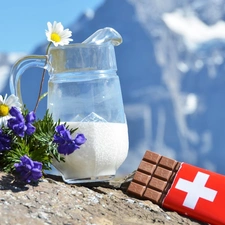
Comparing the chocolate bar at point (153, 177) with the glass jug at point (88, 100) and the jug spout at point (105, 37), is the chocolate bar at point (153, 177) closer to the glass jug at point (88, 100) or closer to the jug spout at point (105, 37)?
the glass jug at point (88, 100)

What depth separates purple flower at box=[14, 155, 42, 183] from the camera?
1.25m

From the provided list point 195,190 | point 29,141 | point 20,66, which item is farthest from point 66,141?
point 195,190

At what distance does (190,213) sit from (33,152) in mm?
447

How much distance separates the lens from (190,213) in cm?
143

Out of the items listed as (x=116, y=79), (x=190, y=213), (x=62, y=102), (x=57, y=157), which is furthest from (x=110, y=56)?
(x=190, y=213)

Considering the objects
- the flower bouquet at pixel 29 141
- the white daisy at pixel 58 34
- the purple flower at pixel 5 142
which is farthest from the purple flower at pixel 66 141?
the white daisy at pixel 58 34

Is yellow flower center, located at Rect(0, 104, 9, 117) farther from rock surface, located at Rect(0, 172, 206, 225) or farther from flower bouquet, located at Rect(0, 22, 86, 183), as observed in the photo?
Answer: rock surface, located at Rect(0, 172, 206, 225)

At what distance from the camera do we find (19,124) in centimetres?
130

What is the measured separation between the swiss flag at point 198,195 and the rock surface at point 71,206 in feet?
0.12

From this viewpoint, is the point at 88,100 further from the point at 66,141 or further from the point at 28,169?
the point at 28,169

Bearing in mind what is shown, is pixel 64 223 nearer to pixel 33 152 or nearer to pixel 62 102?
pixel 33 152

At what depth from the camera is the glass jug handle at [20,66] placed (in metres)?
1.45

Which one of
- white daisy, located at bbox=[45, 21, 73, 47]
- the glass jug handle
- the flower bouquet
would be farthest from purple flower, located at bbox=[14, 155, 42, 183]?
white daisy, located at bbox=[45, 21, 73, 47]

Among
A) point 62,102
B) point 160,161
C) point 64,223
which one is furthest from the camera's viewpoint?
point 160,161
